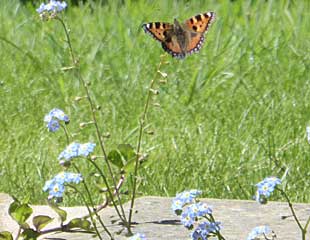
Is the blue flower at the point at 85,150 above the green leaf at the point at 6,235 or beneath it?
above

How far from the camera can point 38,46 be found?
6.28 metres

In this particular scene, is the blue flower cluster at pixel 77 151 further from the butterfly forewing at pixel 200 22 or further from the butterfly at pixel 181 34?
the butterfly forewing at pixel 200 22

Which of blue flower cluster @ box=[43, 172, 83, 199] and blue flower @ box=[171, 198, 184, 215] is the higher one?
blue flower cluster @ box=[43, 172, 83, 199]

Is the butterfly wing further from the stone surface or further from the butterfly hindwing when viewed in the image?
the stone surface

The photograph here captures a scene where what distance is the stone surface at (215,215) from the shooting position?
2.82 metres

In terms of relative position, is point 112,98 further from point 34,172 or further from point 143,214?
point 143,214

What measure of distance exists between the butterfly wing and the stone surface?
52cm

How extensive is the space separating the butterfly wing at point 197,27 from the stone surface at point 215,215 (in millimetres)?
519

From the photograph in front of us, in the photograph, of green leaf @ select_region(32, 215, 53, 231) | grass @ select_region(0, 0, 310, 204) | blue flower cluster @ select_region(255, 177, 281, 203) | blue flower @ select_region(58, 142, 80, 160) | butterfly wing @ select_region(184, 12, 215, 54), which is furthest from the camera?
grass @ select_region(0, 0, 310, 204)

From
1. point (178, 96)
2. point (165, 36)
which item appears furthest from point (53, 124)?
point (178, 96)

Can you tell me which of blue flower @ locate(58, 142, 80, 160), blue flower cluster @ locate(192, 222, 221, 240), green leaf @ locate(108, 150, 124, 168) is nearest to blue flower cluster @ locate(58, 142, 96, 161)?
blue flower @ locate(58, 142, 80, 160)

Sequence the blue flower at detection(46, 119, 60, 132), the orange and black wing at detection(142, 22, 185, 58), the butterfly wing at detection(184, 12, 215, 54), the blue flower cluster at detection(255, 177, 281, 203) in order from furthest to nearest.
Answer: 1. the butterfly wing at detection(184, 12, 215, 54)
2. the orange and black wing at detection(142, 22, 185, 58)
3. the blue flower at detection(46, 119, 60, 132)
4. the blue flower cluster at detection(255, 177, 281, 203)

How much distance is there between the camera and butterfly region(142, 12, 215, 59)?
2.84 meters

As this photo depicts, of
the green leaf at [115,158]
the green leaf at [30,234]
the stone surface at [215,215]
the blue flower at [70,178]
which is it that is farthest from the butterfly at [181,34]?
the blue flower at [70,178]
